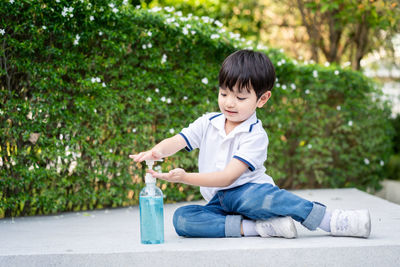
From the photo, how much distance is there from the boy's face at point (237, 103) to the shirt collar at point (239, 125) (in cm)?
5

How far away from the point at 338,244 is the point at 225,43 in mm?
2964

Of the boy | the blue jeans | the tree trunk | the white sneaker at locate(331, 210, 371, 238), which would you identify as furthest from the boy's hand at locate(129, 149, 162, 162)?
the tree trunk

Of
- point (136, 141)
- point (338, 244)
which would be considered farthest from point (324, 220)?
point (136, 141)

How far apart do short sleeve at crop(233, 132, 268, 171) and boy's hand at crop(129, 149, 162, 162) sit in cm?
46

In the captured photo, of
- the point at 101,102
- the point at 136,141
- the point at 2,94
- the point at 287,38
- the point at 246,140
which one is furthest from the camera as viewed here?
the point at 287,38

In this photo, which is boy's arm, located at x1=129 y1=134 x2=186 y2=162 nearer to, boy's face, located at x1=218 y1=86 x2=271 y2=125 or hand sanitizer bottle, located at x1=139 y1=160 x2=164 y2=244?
hand sanitizer bottle, located at x1=139 y1=160 x2=164 y2=244

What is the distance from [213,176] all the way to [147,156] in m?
0.40

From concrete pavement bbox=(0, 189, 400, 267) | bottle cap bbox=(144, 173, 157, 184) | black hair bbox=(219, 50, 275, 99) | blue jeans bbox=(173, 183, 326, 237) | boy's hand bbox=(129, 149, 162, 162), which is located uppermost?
black hair bbox=(219, 50, 275, 99)

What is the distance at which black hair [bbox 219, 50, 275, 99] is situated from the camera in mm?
2961

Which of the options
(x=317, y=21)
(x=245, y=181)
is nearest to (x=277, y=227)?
(x=245, y=181)

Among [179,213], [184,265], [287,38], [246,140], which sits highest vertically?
[287,38]

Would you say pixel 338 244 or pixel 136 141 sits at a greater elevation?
pixel 136 141

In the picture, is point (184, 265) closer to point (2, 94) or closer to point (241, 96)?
point (241, 96)

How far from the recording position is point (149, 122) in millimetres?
5000
